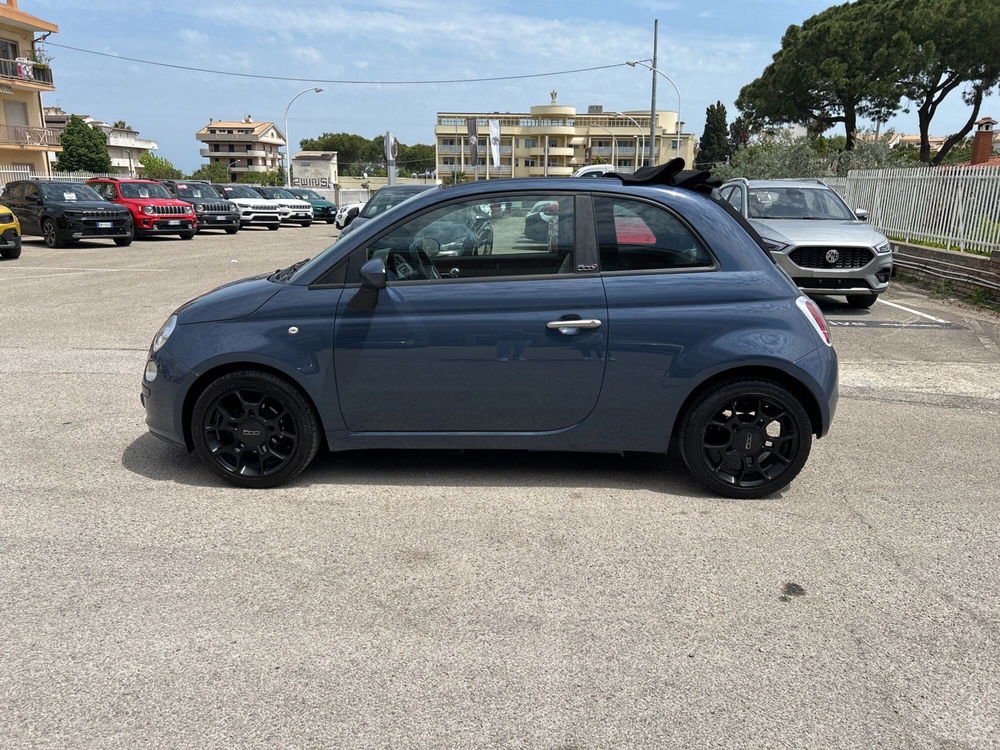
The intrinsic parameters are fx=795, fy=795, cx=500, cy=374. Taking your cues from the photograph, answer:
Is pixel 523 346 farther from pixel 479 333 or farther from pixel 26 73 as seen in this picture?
pixel 26 73

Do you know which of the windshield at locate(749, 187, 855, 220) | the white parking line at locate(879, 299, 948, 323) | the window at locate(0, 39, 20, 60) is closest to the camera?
the white parking line at locate(879, 299, 948, 323)

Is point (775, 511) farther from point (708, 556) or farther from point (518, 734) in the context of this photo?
point (518, 734)

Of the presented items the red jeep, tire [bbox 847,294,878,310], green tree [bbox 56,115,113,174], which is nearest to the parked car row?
the red jeep

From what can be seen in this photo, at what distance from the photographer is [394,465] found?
483 cm

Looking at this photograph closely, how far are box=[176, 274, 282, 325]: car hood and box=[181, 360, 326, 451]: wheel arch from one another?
27cm

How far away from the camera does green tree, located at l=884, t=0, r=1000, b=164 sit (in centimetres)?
3167

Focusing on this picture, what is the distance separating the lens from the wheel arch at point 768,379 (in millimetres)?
4246

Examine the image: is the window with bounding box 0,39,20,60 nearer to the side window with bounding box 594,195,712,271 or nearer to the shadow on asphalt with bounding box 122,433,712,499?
the shadow on asphalt with bounding box 122,433,712,499

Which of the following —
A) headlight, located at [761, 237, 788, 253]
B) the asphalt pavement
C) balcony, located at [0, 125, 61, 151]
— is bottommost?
the asphalt pavement

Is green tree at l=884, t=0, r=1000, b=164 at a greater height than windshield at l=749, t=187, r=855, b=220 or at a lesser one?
greater

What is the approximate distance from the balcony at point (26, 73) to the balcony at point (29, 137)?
2.32 metres

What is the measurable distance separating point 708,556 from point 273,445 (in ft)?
7.79

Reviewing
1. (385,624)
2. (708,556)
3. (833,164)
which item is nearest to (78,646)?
(385,624)

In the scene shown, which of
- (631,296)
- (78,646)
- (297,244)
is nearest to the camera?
(78,646)
